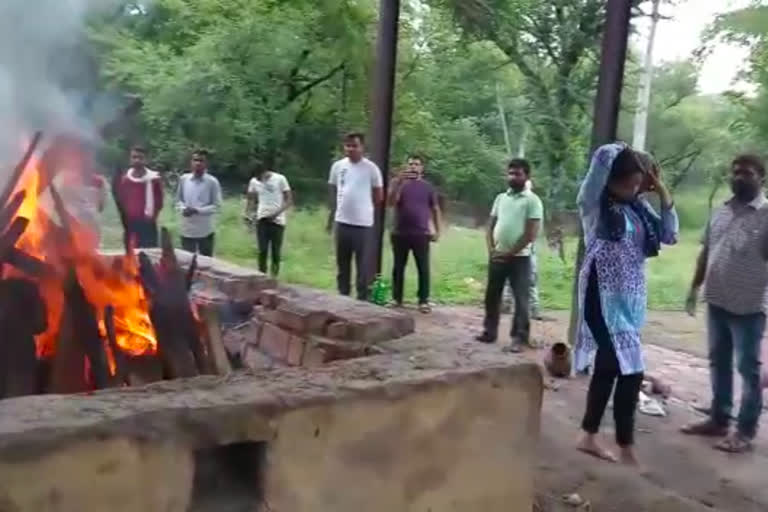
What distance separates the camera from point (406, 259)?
373 inches

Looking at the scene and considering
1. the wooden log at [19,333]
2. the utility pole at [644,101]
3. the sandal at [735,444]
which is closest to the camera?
the wooden log at [19,333]

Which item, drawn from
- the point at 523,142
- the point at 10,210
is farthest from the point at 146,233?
the point at 523,142

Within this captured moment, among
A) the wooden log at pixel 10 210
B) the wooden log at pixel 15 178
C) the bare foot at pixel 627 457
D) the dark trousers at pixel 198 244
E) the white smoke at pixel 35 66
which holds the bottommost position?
the bare foot at pixel 627 457

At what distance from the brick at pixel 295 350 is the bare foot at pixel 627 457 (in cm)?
190

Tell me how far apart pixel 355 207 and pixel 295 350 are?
5.01 meters

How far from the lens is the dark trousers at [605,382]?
4461 mm

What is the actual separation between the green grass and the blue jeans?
5.85 metres

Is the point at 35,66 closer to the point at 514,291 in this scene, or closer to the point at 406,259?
the point at 514,291

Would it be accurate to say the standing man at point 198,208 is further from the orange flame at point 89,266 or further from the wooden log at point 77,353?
the wooden log at point 77,353

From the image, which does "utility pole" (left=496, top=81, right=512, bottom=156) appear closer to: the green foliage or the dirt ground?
the green foliage

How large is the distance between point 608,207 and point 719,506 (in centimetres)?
150

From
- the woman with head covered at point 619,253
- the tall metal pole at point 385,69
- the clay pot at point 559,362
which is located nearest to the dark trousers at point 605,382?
the woman with head covered at point 619,253

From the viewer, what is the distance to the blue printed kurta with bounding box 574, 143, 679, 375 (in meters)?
4.39

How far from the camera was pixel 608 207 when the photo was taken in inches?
174
